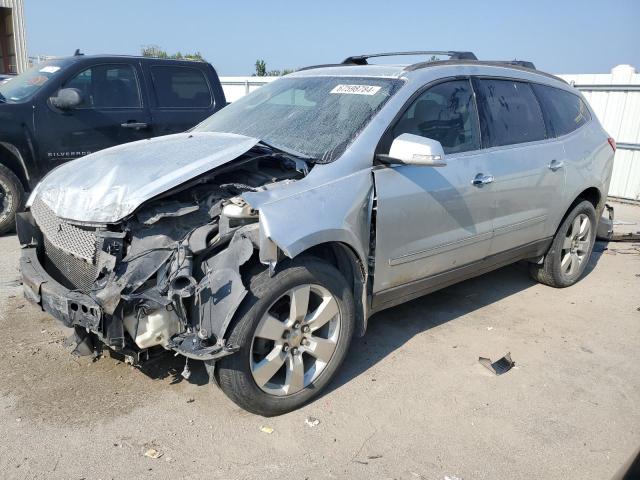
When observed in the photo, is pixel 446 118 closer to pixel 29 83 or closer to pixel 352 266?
pixel 352 266

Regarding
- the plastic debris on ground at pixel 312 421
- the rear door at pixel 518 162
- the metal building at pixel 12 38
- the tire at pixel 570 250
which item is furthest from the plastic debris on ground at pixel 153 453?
the metal building at pixel 12 38

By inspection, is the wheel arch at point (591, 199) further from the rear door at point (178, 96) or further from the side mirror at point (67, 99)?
the side mirror at point (67, 99)

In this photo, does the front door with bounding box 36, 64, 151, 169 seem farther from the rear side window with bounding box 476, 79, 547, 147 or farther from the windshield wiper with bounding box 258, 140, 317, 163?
the rear side window with bounding box 476, 79, 547, 147

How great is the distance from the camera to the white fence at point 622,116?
9844mm

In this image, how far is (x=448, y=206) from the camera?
3643mm

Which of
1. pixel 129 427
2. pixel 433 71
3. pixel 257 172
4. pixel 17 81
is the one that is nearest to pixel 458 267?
pixel 433 71

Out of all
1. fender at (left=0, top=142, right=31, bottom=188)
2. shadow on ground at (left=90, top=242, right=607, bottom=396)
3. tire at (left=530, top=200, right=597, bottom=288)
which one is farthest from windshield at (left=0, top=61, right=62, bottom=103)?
tire at (left=530, top=200, right=597, bottom=288)

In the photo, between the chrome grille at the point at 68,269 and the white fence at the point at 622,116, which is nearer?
the chrome grille at the point at 68,269

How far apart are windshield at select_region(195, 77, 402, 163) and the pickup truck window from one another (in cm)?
288

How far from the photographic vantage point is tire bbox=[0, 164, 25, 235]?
604cm

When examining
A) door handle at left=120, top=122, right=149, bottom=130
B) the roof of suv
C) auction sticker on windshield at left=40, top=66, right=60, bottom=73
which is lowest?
door handle at left=120, top=122, right=149, bottom=130

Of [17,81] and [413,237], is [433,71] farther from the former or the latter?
[17,81]

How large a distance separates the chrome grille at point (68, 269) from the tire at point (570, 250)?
3887 millimetres

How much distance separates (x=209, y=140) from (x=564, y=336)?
3037 mm
